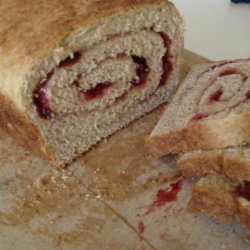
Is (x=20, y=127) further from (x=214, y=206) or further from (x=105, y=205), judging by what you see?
(x=214, y=206)

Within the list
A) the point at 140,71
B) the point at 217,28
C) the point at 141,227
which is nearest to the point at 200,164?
the point at 141,227

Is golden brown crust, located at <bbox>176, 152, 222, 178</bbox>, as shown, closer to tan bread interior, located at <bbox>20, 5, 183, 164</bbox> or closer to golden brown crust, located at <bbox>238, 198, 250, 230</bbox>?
golden brown crust, located at <bbox>238, 198, 250, 230</bbox>

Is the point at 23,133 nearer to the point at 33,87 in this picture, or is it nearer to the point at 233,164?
the point at 33,87

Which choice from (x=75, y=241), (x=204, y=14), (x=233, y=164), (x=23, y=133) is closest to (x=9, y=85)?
(x=23, y=133)

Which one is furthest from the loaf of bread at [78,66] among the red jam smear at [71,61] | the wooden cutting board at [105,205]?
the wooden cutting board at [105,205]

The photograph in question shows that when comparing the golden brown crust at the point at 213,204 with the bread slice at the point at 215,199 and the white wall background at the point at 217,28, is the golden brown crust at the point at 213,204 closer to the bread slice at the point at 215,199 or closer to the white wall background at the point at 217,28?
the bread slice at the point at 215,199

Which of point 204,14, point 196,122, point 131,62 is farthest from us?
point 204,14
